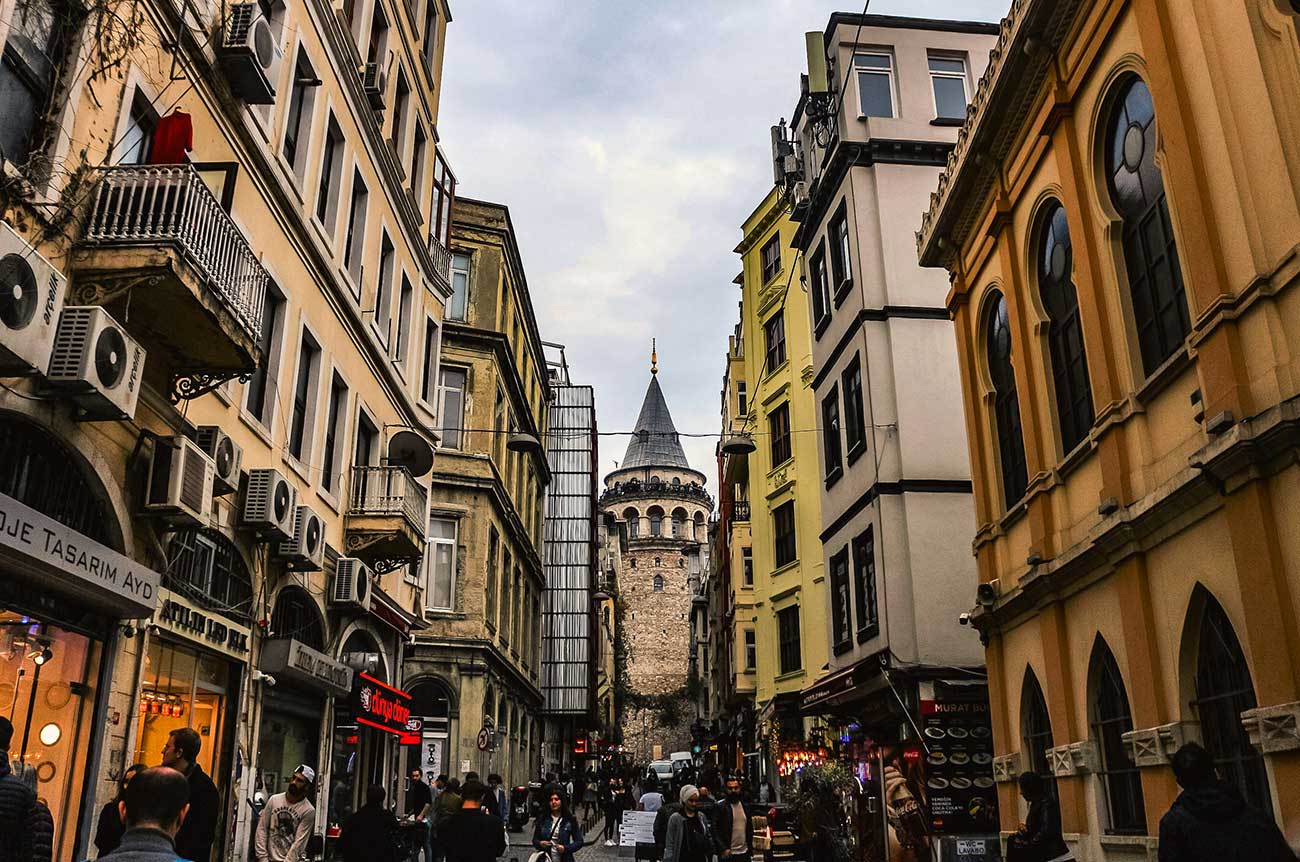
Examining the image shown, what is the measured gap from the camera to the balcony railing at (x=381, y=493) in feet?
57.5

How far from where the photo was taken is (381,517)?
17344mm

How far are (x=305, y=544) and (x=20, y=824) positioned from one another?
9.11 m

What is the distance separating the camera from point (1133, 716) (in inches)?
394

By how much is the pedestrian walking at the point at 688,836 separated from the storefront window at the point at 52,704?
5.71 m

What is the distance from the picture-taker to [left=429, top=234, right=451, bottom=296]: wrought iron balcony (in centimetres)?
2350

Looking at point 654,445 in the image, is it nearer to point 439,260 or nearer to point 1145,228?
point 439,260

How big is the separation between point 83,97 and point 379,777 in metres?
14.2

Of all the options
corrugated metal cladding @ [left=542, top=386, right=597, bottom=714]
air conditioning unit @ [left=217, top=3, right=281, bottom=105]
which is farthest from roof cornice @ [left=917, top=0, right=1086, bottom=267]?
corrugated metal cladding @ [left=542, top=386, right=597, bottom=714]

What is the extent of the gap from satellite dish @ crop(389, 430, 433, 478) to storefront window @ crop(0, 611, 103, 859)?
10.2 meters

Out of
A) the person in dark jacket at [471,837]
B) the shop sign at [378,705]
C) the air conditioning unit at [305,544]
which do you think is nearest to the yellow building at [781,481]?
the shop sign at [378,705]

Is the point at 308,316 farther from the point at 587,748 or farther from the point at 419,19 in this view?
the point at 587,748

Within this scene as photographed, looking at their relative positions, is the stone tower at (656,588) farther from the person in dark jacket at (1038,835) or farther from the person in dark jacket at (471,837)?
the person in dark jacket at (471,837)

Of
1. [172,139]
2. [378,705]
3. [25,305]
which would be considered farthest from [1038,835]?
[378,705]

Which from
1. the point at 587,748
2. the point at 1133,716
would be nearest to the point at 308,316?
the point at 1133,716
